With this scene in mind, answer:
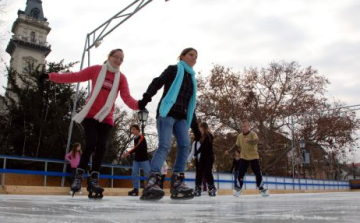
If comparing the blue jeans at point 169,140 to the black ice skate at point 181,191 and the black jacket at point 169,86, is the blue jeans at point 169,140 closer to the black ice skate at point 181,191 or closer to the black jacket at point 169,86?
the black jacket at point 169,86

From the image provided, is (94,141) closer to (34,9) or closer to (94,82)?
(94,82)

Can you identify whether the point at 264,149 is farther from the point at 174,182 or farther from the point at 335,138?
the point at 174,182

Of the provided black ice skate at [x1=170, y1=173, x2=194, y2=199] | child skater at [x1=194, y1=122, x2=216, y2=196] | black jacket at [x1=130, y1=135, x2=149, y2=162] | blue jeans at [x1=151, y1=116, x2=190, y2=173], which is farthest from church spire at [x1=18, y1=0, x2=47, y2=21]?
black ice skate at [x1=170, y1=173, x2=194, y2=199]

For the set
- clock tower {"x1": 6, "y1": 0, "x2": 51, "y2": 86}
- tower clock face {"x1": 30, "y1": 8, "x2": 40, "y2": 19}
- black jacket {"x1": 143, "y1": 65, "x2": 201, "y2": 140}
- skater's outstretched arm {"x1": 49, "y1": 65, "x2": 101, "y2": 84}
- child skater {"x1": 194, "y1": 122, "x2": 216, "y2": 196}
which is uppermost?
tower clock face {"x1": 30, "y1": 8, "x2": 40, "y2": 19}

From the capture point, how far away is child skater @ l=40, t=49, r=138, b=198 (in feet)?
14.1

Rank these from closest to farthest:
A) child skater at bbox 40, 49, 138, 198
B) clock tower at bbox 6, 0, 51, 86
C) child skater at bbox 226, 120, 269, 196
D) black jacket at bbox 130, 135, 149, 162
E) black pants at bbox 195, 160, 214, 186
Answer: child skater at bbox 40, 49, 138, 198
black pants at bbox 195, 160, 214, 186
child skater at bbox 226, 120, 269, 196
black jacket at bbox 130, 135, 149, 162
clock tower at bbox 6, 0, 51, 86

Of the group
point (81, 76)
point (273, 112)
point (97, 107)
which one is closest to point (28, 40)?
point (273, 112)

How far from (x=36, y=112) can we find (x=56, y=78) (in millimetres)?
9437

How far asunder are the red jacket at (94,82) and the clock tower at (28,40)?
58475 mm

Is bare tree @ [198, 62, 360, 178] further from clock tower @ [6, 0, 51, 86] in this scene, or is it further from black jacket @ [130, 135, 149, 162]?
clock tower @ [6, 0, 51, 86]

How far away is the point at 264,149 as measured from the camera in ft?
93.1

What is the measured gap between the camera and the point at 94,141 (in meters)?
4.34

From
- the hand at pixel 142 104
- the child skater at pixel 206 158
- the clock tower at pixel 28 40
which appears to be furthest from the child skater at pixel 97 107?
the clock tower at pixel 28 40

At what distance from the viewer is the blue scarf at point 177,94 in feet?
13.3
